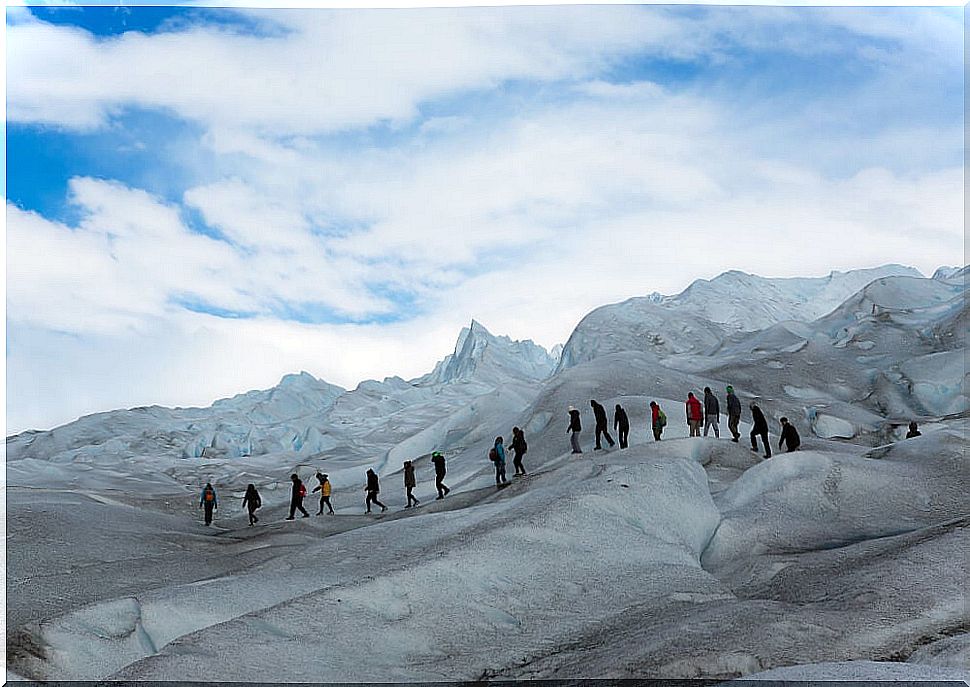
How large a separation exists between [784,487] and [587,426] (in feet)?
39.0

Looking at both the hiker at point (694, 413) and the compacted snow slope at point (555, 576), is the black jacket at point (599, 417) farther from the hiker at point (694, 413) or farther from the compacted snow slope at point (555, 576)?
the hiker at point (694, 413)

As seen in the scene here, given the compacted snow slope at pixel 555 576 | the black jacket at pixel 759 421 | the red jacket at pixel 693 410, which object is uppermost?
the red jacket at pixel 693 410

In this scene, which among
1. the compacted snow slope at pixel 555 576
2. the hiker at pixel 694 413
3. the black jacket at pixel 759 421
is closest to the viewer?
the compacted snow slope at pixel 555 576

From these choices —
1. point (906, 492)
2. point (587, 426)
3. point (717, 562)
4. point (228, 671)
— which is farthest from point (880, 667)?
point (587, 426)

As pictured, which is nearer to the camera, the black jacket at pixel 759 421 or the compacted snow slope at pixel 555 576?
the compacted snow slope at pixel 555 576

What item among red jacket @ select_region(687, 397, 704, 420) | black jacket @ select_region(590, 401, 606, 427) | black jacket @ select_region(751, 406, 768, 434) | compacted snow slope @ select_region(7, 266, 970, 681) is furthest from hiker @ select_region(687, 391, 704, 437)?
black jacket @ select_region(590, 401, 606, 427)

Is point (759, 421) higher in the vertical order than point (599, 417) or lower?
lower

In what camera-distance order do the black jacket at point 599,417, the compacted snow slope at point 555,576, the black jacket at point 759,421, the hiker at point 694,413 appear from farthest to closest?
the black jacket at point 599,417
the hiker at point 694,413
the black jacket at point 759,421
the compacted snow slope at point 555,576

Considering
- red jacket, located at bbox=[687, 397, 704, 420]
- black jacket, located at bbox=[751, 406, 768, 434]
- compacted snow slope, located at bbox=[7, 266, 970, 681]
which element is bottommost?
compacted snow slope, located at bbox=[7, 266, 970, 681]

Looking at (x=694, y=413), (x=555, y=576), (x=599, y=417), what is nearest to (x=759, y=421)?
(x=694, y=413)

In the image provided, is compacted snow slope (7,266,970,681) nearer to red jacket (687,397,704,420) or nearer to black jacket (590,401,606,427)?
black jacket (590,401,606,427)

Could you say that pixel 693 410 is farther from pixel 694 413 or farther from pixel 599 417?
pixel 599 417

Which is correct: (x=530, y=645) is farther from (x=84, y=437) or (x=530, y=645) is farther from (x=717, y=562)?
(x=84, y=437)

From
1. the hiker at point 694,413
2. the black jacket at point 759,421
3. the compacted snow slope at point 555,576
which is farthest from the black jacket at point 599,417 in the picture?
the black jacket at point 759,421
